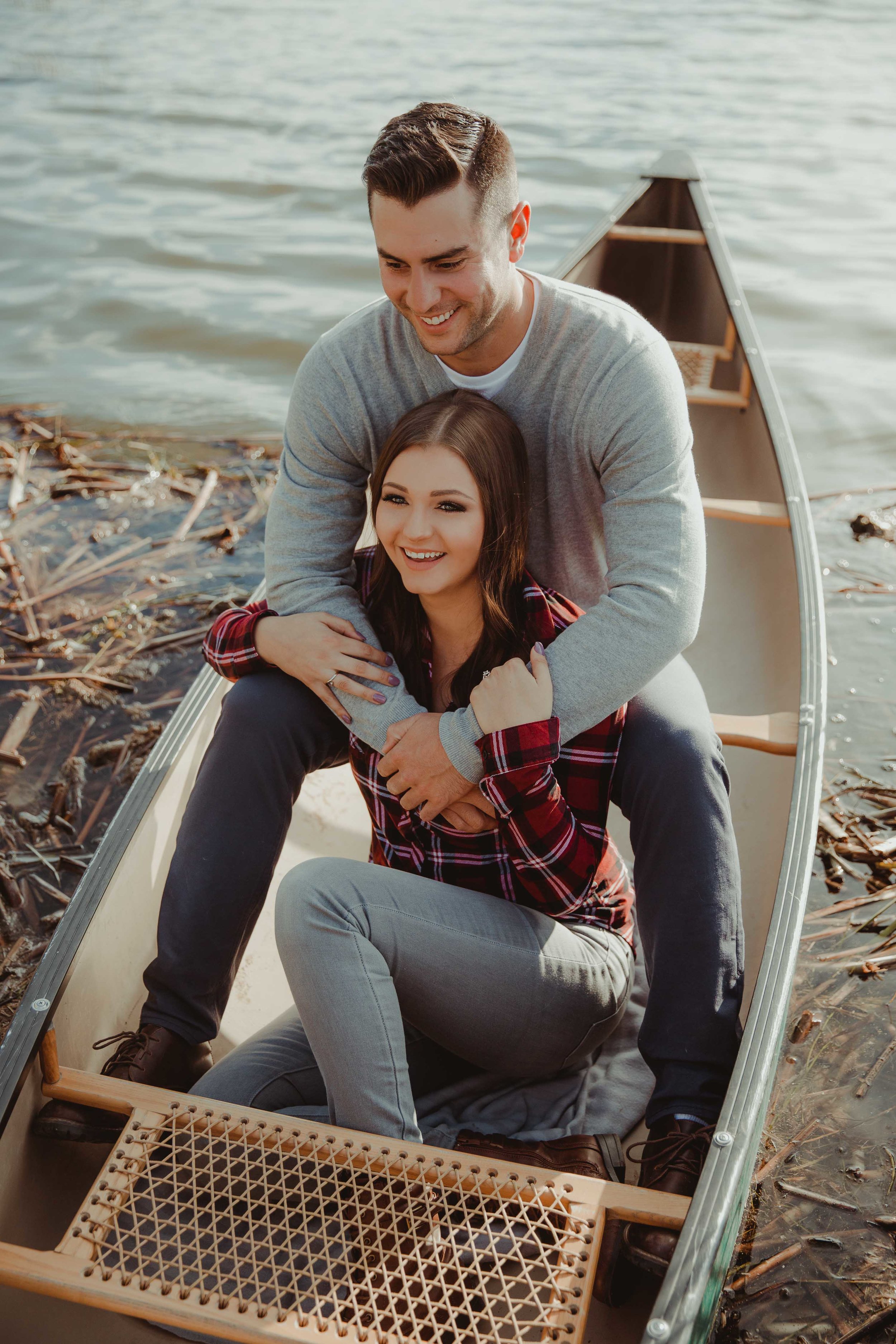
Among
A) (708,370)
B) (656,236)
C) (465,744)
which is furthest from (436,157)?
(656,236)

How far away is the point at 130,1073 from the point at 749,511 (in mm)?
2090

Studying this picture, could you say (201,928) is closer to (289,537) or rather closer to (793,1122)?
(289,537)

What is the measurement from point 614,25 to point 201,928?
613 inches

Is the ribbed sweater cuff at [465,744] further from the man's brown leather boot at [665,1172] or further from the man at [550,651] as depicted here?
the man's brown leather boot at [665,1172]

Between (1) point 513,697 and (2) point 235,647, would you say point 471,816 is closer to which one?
(1) point 513,697

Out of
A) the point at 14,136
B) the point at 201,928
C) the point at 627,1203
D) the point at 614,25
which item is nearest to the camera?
the point at 627,1203

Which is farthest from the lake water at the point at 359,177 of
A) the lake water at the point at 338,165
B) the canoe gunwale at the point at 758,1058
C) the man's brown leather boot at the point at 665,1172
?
the man's brown leather boot at the point at 665,1172

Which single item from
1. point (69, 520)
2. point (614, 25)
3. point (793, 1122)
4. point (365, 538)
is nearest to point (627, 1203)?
point (793, 1122)

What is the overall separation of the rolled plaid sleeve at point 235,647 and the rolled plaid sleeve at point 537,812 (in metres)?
0.49

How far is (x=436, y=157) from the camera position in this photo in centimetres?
174

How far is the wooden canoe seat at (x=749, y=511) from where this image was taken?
9.90 feet

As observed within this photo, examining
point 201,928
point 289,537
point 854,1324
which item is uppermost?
point 289,537

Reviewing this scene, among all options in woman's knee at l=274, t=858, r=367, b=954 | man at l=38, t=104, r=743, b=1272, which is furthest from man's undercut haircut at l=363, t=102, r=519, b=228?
woman's knee at l=274, t=858, r=367, b=954

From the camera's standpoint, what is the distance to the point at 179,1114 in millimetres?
1646
